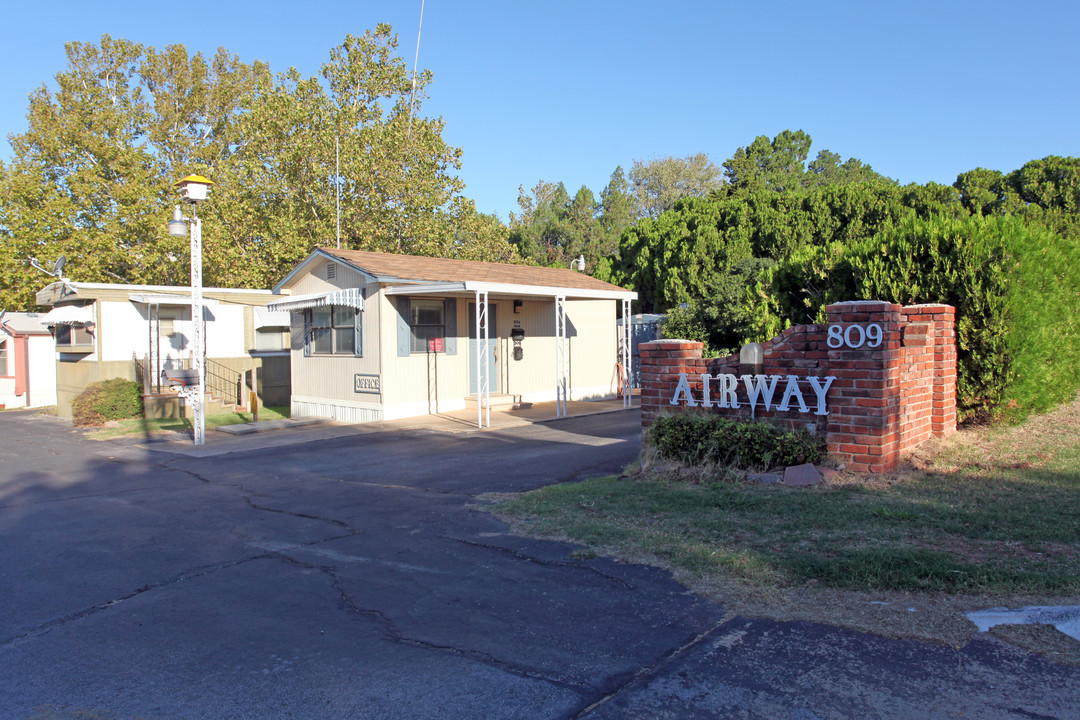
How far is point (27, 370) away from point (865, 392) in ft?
86.5

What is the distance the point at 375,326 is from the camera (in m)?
15.9

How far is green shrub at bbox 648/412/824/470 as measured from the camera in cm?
740

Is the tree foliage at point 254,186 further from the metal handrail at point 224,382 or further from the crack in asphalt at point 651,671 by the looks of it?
the crack in asphalt at point 651,671

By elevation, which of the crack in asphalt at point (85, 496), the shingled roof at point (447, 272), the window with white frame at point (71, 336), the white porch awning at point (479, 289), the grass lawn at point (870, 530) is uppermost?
the shingled roof at point (447, 272)

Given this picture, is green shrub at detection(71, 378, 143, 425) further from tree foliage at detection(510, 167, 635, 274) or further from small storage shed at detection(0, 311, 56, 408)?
→ tree foliage at detection(510, 167, 635, 274)

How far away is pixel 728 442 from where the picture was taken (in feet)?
25.4

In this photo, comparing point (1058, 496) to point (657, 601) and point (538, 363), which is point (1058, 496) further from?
point (538, 363)

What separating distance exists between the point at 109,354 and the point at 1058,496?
20090 millimetres

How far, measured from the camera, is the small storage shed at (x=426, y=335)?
52.3 feet

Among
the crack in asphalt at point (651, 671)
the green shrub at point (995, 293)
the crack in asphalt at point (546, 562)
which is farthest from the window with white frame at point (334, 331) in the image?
the crack in asphalt at point (651, 671)

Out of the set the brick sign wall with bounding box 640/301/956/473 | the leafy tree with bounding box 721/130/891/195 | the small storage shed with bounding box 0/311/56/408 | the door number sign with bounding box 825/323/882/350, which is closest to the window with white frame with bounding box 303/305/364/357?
the brick sign wall with bounding box 640/301/956/473

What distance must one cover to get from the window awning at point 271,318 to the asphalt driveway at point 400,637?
13.4 meters

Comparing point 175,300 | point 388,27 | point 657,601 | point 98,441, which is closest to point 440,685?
point 657,601

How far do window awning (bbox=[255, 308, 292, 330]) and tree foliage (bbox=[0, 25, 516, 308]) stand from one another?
236 inches
